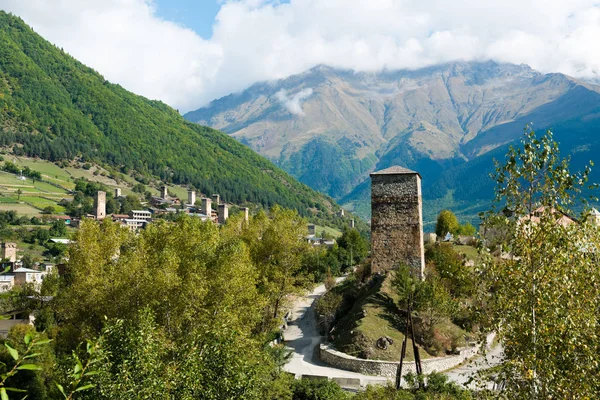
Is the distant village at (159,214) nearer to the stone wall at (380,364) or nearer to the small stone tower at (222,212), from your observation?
the small stone tower at (222,212)

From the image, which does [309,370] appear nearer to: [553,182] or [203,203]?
[553,182]

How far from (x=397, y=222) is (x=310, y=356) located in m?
13.8

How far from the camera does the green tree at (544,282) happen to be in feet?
34.2

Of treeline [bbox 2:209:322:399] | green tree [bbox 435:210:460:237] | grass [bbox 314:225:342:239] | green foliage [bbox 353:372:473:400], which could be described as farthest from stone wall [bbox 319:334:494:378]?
grass [bbox 314:225:342:239]

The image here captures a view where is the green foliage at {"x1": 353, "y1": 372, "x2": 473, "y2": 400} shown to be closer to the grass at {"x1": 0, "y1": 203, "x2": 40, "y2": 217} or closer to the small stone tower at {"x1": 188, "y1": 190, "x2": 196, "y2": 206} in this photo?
the grass at {"x1": 0, "y1": 203, "x2": 40, "y2": 217}

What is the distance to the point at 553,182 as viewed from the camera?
11055 mm

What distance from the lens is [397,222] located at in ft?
141

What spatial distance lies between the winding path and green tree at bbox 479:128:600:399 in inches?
442

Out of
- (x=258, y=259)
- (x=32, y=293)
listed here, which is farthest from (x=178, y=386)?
(x=32, y=293)

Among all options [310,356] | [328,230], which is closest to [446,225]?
[310,356]

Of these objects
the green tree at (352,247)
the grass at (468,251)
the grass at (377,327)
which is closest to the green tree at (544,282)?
the grass at (377,327)

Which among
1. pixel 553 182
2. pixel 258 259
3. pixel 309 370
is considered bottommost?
pixel 309 370

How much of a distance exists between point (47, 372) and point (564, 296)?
30.0 m

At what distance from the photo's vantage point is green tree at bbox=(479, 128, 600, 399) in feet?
34.2
